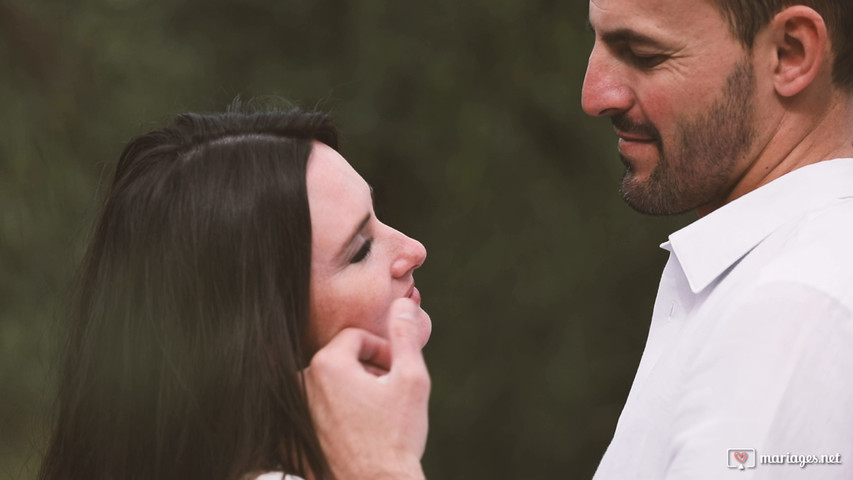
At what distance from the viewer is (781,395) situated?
6.43 ft

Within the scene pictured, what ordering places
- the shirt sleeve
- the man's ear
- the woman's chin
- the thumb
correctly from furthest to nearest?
the man's ear
the woman's chin
the thumb
the shirt sleeve

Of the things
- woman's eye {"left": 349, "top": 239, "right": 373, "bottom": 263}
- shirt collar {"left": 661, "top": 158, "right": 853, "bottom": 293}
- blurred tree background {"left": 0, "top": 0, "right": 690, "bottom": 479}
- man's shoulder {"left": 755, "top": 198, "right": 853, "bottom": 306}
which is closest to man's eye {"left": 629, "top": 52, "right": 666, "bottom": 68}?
shirt collar {"left": 661, "top": 158, "right": 853, "bottom": 293}

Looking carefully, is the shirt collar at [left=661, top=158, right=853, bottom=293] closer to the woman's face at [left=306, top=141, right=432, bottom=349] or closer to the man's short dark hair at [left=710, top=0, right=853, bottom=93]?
the man's short dark hair at [left=710, top=0, right=853, bottom=93]

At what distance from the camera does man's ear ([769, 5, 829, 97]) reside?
2314 mm

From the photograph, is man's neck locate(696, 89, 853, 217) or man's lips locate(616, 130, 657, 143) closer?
man's neck locate(696, 89, 853, 217)

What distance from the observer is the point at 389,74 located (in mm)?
5055

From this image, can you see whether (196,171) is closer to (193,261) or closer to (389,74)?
(193,261)

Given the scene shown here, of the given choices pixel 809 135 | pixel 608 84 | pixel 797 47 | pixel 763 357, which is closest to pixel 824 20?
pixel 797 47

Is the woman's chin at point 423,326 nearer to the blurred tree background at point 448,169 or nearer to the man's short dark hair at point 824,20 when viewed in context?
the man's short dark hair at point 824,20

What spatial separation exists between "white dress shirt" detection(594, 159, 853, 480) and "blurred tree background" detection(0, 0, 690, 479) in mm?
2666

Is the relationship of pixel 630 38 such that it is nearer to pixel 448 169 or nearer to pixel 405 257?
pixel 405 257

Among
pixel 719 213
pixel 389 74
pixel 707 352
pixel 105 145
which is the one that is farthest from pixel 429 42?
pixel 707 352

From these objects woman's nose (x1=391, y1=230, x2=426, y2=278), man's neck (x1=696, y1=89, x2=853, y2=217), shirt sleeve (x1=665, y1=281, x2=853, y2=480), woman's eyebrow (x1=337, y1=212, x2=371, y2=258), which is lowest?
shirt sleeve (x1=665, y1=281, x2=853, y2=480)

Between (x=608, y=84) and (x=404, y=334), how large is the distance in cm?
78
